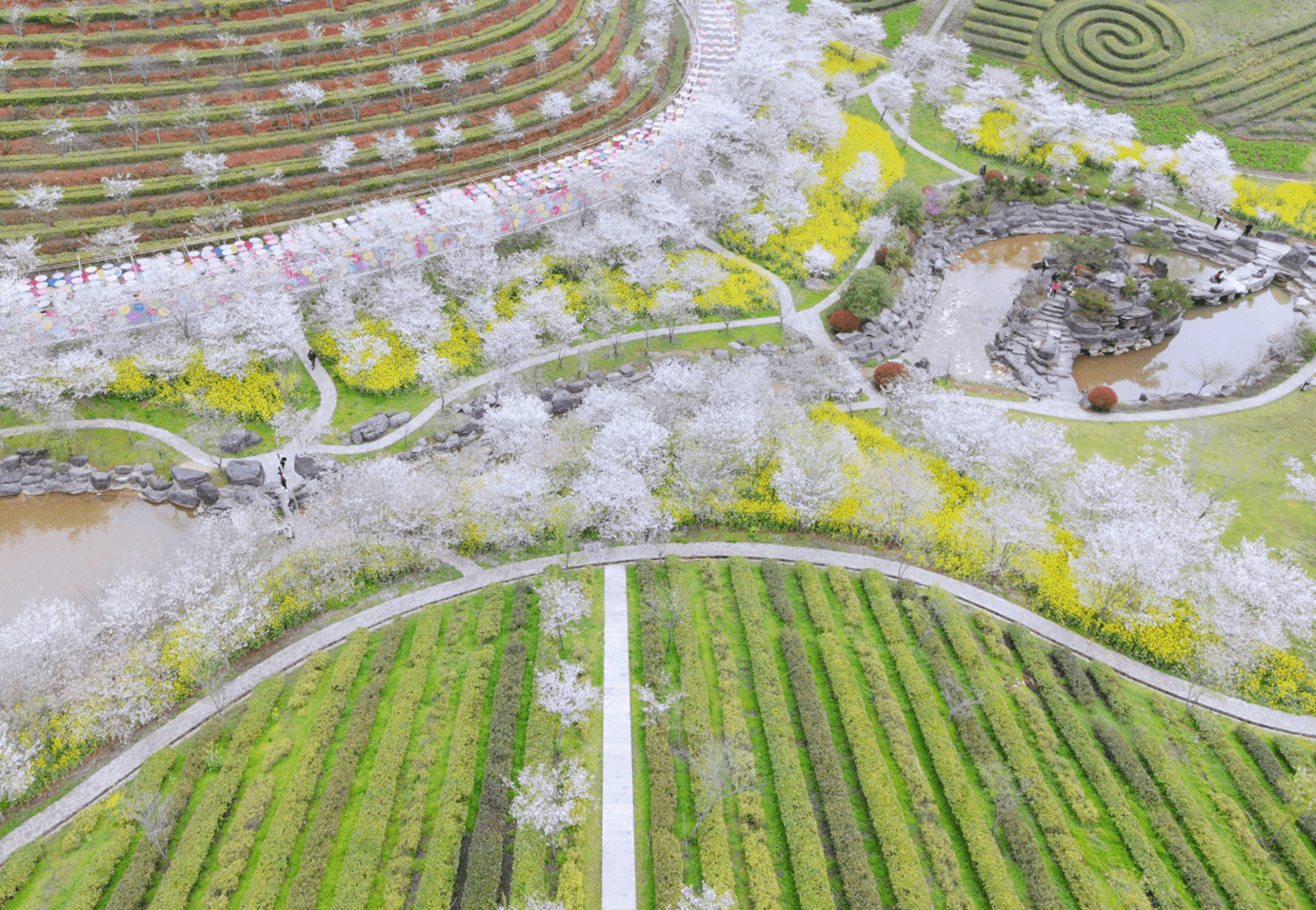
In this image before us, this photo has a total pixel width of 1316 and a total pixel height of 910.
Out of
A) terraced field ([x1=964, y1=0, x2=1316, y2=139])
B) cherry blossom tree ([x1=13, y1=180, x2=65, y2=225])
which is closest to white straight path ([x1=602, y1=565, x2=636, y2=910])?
cherry blossom tree ([x1=13, y1=180, x2=65, y2=225])

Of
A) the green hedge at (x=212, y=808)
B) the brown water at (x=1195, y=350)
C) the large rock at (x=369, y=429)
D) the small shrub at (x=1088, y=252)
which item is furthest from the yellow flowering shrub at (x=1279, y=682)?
the large rock at (x=369, y=429)

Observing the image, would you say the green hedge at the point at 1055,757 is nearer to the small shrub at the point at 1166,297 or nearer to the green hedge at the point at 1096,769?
the green hedge at the point at 1096,769

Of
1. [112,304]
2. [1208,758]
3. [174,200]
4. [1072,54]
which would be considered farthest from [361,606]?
[1072,54]

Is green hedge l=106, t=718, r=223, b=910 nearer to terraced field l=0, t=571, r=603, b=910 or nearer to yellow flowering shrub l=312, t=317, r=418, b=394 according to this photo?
terraced field l=0, t=571, r=603, b=910

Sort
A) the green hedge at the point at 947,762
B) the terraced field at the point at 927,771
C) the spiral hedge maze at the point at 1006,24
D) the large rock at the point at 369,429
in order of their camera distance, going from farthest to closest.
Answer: the spiral hedge maze at the point at 1006,24, the large rock at the point at 369,429, the terraced field at the point at 927,771, the green hedge at the point at 947,762

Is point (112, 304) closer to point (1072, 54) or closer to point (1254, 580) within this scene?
point (1254, 580)

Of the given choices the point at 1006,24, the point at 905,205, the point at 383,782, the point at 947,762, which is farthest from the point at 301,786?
the point at 1006,24
